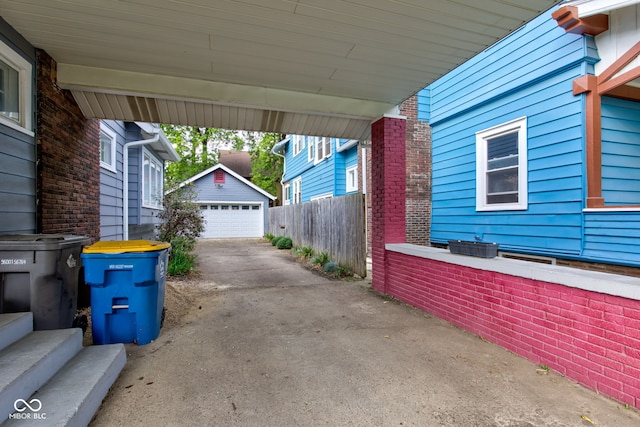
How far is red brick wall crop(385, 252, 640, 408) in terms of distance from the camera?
7.73ft

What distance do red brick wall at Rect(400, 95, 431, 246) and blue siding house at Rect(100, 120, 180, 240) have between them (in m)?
6.27

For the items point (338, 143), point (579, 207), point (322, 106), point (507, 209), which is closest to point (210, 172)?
point (338, 143)

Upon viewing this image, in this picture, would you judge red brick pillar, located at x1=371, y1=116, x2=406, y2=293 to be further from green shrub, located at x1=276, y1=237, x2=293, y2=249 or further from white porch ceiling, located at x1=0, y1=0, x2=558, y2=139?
green shrub, located at x1=276, y1=237, x2=293, y2=249

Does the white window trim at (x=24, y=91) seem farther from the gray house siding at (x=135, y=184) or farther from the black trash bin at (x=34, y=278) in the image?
the gray house siding at (x=135, y=184)

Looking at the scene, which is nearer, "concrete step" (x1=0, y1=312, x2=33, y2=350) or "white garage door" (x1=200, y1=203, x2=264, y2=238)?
"concrete step" (x1=0, y1=312, x2=33, y2=350)

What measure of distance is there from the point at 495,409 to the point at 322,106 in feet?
14.5

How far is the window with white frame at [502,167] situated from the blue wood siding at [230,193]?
47.5 feet

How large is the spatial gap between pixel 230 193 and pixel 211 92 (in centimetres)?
1546

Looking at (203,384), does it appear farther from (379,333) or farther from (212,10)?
(212,10)

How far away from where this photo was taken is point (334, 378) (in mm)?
2750

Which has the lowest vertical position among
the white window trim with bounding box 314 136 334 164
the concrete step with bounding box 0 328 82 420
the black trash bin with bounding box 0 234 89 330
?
the concrete step with bounding box 0 328 82 420

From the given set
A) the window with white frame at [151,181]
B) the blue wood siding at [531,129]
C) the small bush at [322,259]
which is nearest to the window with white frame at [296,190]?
the window with white frame at [151,181]

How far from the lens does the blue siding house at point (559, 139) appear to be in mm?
4555

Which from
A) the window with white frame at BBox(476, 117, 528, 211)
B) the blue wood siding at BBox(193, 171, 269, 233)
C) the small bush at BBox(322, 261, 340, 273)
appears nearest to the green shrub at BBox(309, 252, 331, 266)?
the small bush at BBox(322, 261, 340, 273)
